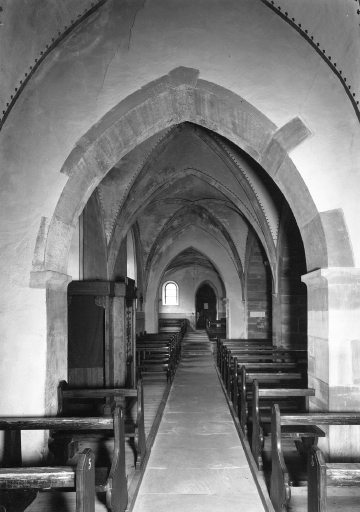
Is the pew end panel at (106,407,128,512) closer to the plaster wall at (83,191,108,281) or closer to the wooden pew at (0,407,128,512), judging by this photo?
the wooden pew at (0,407,128,512)

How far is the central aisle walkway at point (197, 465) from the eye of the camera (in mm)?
4102

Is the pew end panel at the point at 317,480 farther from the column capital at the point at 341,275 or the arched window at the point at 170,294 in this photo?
the arched window at the point at 170,294

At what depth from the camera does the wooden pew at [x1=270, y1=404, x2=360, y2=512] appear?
343cm

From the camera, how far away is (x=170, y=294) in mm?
30609

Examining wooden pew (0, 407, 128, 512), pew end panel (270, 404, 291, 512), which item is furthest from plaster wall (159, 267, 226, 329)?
pew end panel (270, 404, 291, 512)

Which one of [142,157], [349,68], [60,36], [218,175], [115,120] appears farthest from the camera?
[218,175]

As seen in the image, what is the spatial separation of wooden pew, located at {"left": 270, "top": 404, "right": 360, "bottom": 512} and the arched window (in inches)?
1046

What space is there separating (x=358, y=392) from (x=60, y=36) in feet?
15.2

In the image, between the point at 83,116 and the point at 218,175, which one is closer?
the point at 83,116

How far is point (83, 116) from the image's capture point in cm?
497

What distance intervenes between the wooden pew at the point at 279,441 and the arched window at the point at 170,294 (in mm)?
26574

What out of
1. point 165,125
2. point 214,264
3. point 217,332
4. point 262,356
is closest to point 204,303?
point 217,332

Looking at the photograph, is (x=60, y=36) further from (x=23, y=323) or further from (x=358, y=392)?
(x=358, y=392)

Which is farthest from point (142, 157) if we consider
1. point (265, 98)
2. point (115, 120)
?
point (265, 98)
